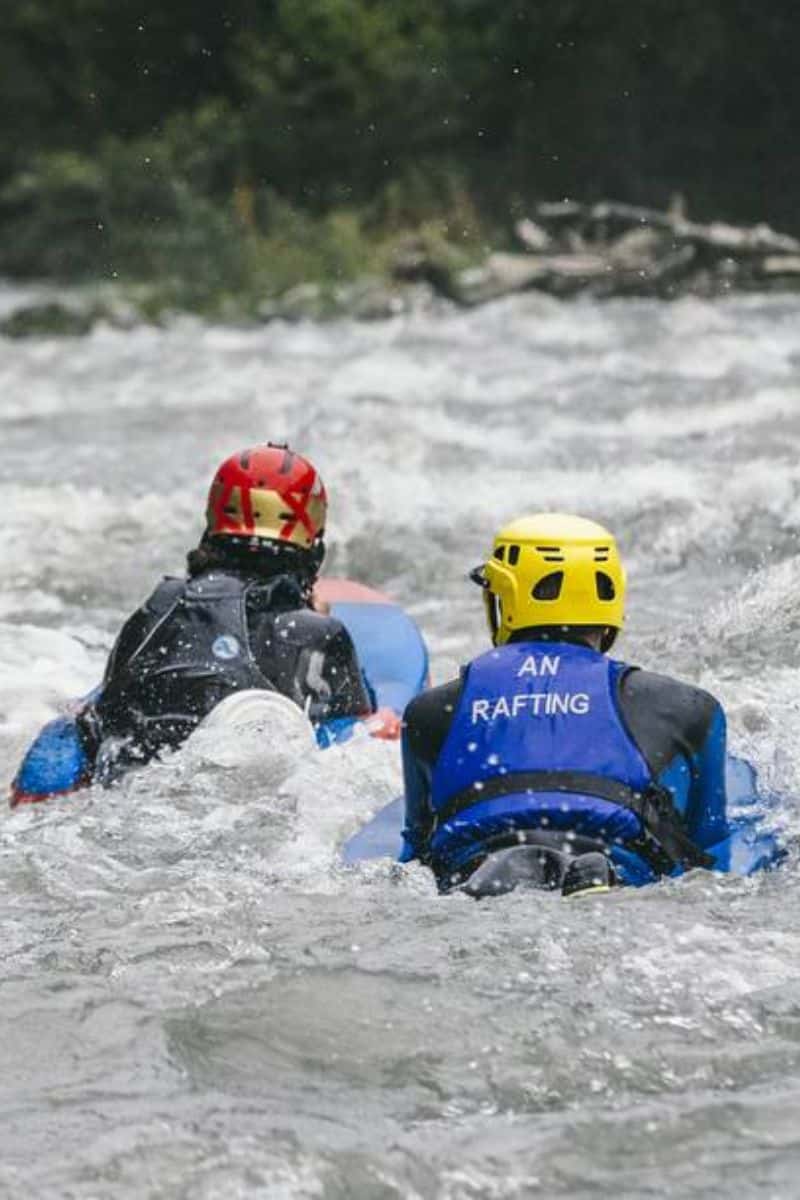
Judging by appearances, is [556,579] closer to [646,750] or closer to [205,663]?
[646,750]

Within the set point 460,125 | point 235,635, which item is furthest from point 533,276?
point 235,635

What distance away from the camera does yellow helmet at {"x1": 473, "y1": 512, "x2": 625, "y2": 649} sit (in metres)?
4.82

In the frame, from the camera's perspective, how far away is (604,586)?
484 cm

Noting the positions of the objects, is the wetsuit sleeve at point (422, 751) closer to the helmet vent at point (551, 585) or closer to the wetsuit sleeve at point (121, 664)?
the helmet vent at point (551, 585)

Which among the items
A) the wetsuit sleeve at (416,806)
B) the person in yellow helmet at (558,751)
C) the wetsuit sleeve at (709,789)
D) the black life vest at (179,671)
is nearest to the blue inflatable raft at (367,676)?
the black life vest at (179,671)

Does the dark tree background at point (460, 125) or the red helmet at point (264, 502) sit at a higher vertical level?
the dark tree background at point (460, 125)

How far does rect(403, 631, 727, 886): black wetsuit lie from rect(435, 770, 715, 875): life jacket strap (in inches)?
0.4

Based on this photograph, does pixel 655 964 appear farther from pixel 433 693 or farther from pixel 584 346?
pixel 584 346

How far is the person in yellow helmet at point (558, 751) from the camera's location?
454 centimetres

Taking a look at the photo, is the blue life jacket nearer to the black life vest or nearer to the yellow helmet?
the yellow helmet

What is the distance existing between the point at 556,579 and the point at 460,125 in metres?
27.9

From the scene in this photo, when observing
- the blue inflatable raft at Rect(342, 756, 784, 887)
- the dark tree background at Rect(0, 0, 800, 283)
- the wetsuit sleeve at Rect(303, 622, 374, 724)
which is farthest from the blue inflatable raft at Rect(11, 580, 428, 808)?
the dark tree background at Rect(0, 0, 800, 283)

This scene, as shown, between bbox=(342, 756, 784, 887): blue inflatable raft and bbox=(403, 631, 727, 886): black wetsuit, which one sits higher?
bbox=(403, 631, 727, 886): black wetsuit

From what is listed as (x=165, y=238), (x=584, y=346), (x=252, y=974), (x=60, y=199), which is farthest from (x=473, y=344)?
(x=252, y=974)
